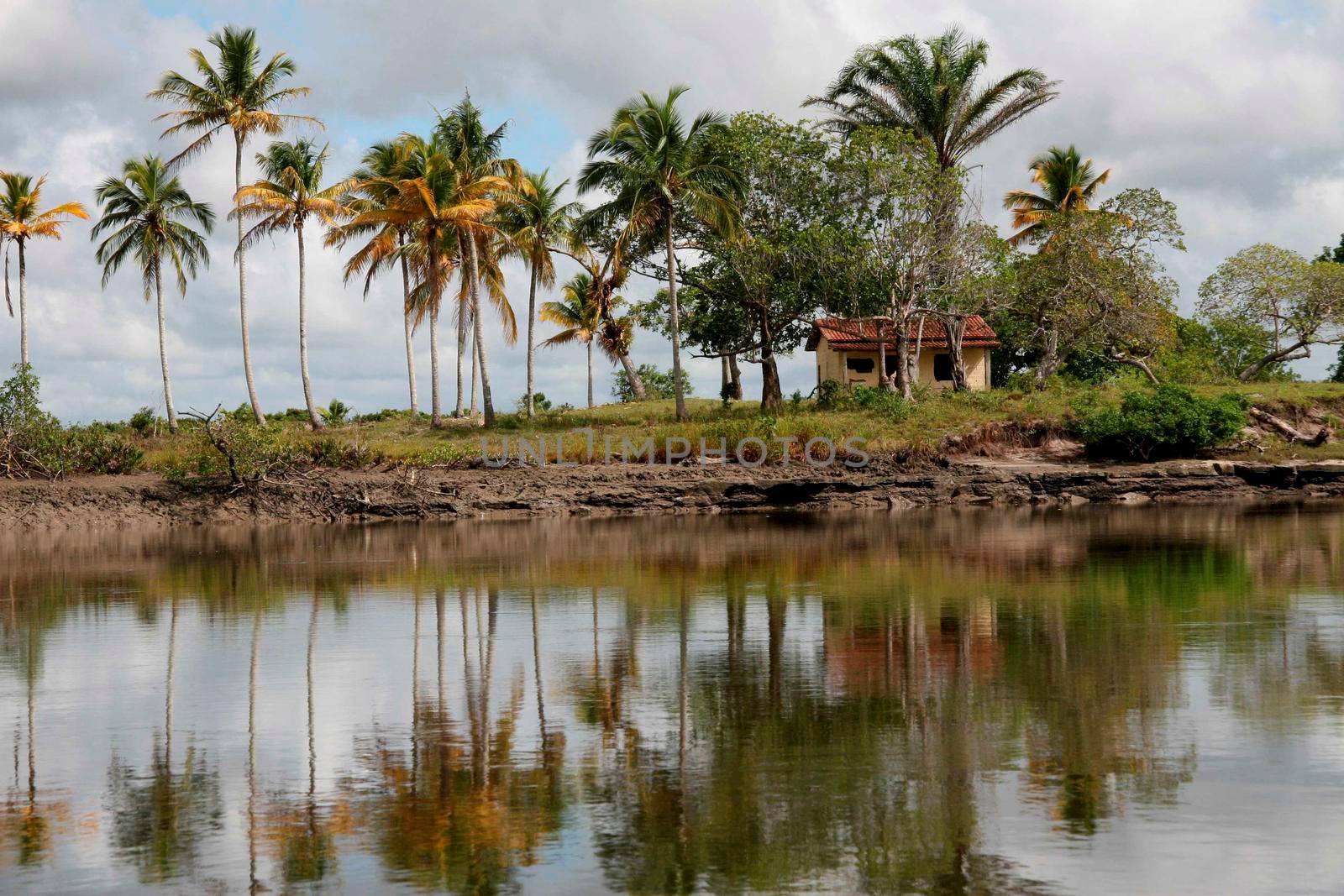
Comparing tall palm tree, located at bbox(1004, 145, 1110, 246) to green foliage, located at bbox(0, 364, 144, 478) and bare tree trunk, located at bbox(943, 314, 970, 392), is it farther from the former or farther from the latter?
green foliage, located at bbox(0, 364, 144, 478)

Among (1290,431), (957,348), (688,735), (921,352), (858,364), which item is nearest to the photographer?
(688,735)

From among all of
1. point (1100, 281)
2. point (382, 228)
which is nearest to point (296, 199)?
point (382, 228)

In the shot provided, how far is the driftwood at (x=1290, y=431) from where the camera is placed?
45562 millimetres

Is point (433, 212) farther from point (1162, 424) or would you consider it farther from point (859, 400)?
Result: point (1162, 424)

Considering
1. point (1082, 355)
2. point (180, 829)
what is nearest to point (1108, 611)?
point (180, 829)

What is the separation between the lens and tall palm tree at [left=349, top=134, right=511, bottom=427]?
49000mm

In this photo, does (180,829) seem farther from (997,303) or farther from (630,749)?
(997,303)

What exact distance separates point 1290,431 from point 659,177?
902 inches

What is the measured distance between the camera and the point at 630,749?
10469 mm

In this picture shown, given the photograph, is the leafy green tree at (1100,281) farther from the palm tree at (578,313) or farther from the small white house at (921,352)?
the palm tree at (578,313)

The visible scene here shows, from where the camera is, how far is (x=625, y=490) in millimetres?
41344

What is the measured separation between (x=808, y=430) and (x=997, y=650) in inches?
1165

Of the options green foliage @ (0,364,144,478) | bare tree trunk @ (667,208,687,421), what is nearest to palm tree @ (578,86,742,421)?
bare tree trunk @ (667,208,687,421)

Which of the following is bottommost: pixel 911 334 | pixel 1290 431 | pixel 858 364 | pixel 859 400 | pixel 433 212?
pixel 1290 431
